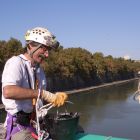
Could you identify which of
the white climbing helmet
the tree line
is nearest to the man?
the white climbing helmet

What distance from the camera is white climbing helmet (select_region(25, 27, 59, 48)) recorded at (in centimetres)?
321

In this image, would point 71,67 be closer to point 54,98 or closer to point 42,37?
point 42,37

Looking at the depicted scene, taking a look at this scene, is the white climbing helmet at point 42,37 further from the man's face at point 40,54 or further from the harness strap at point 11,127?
the harness strap at point 11,127

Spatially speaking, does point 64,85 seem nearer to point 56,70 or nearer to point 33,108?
point 56,70

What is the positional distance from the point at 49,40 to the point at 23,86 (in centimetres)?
42

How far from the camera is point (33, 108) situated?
3271mm

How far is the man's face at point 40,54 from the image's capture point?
10.5 ft

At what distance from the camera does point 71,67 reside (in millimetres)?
48688

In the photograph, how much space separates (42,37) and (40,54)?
0.14 meters

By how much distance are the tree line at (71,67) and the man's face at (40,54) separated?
23983 millimetres

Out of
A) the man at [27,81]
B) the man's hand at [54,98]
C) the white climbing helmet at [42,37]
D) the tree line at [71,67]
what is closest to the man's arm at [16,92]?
the man at [27,81]

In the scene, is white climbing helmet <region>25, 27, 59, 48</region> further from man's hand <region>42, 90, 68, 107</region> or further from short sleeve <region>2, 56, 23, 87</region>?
man's hand <region>42, 90, 68, 107</region>

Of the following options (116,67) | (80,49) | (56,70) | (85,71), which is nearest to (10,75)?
(56,70)

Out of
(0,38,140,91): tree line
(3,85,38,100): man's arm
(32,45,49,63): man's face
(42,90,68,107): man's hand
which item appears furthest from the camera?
(0,38,140,91): tree line
